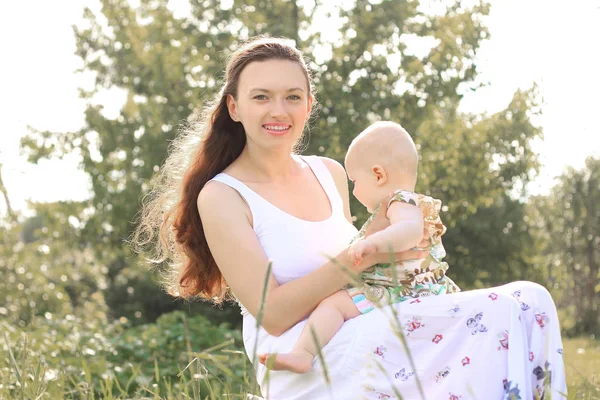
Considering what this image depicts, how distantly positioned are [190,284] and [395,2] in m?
8.42

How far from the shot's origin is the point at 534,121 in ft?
36.3

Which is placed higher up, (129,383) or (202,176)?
(202,176)

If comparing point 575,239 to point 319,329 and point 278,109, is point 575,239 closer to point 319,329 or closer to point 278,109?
point 278,109

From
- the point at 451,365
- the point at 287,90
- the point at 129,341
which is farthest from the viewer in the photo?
the point at 129,341

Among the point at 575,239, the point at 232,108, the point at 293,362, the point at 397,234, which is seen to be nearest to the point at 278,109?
the point at 232,108

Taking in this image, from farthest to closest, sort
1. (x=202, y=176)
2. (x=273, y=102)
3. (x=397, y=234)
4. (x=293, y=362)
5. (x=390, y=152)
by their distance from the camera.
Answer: (x=202, y=176)
(x=273, y=102)
(x=390, y=152)
(x=397, y=234)
(x=293, y=362)

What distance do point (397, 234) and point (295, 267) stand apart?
1.56 ft

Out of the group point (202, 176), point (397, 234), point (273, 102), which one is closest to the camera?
point (397, 234)

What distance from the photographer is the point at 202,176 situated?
119 inches

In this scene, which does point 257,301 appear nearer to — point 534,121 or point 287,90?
point 287,90

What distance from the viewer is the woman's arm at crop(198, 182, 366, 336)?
2.45 meters

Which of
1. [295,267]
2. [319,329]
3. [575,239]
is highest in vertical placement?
[295,267]

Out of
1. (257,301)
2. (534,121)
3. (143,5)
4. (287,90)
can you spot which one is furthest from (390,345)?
(143,5)

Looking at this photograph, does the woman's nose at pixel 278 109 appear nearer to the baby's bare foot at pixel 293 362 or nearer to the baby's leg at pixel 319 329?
the baby's leg at pixel 319 329
